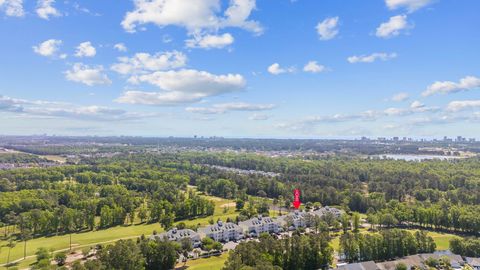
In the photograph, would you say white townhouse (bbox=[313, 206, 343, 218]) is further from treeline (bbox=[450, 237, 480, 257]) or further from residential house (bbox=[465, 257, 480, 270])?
residential house (bbox=[465, 257, 480, 270])

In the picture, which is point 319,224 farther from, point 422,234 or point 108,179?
point 108,179

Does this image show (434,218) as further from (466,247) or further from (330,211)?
(330,211)

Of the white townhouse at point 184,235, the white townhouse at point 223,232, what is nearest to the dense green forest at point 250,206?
the white townhouse at point 184,235

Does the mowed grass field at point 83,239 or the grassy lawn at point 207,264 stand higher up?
the grassy lawn at point 207,264

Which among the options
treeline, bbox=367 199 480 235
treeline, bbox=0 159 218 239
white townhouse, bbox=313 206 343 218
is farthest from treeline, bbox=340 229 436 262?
treeline, bbox=0 159 218 239

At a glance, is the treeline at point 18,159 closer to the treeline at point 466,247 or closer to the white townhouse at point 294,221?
the white townhouse at point 294,221

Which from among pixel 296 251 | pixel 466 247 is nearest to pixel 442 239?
pixel 466 247
